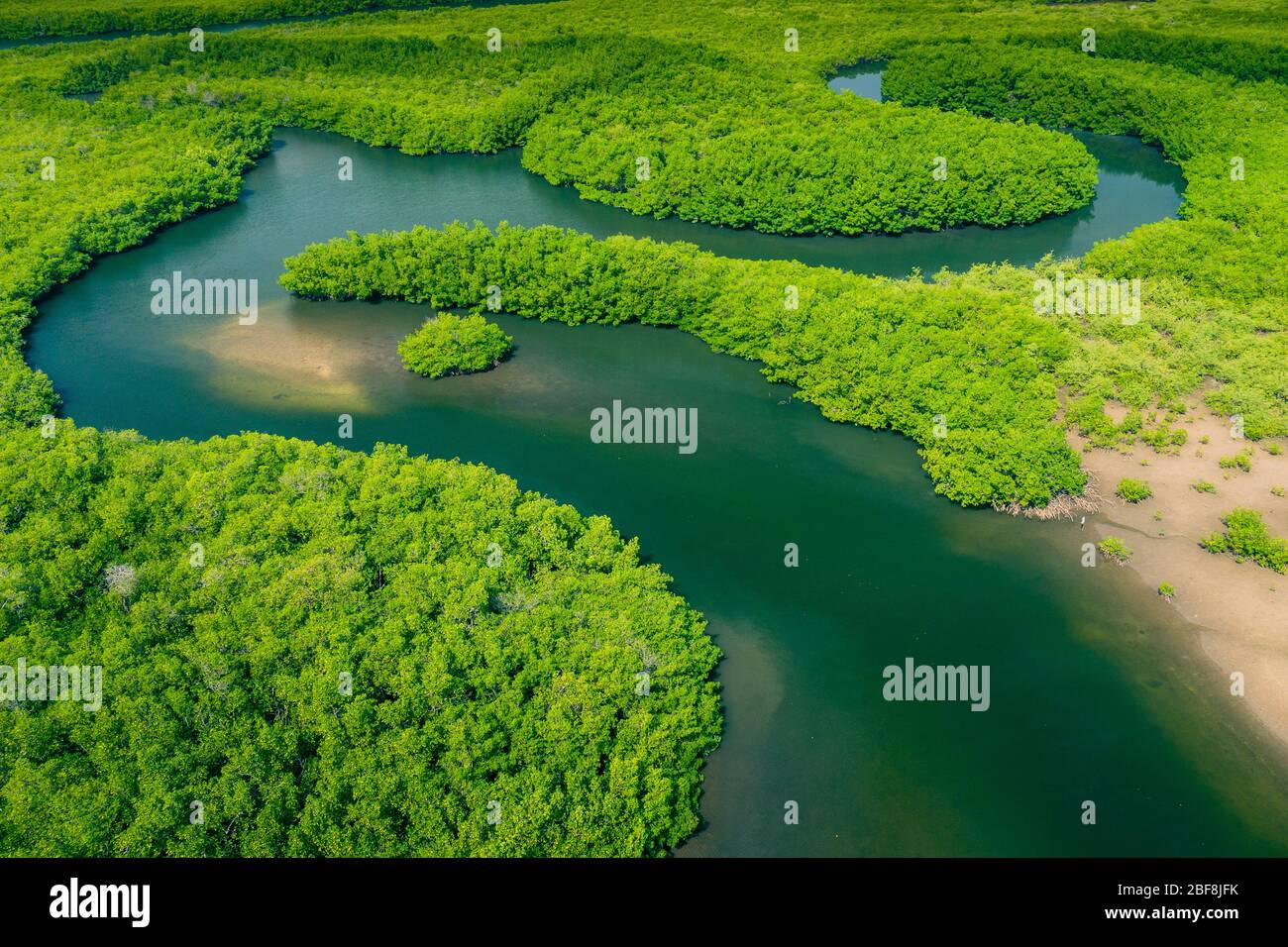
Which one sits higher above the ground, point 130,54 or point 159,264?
point 130,54

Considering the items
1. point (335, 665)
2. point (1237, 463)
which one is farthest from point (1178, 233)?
point (335, 665)

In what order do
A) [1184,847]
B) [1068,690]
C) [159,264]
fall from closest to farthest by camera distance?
1. [1184,847]
2. [1068,690]
3. [159,264]

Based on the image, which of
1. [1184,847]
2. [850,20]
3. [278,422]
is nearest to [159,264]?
[278,422]

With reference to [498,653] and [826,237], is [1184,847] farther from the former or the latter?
[826,237]

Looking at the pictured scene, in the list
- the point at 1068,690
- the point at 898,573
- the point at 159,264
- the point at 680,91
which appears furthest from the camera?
the point at 680,91

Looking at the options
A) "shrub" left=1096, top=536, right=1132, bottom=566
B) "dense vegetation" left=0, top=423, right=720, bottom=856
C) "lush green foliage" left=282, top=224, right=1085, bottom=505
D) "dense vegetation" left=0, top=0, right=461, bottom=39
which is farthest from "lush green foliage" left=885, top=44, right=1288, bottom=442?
"dense vegetation" left=0, top=0, right=461, bottom=39

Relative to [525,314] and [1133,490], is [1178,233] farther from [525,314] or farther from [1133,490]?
[525,314]

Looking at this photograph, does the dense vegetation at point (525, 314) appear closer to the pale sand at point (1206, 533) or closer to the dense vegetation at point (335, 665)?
the dense vegetation at point (335, 665)

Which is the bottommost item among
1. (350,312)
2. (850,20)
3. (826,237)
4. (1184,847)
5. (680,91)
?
(1184,847)
